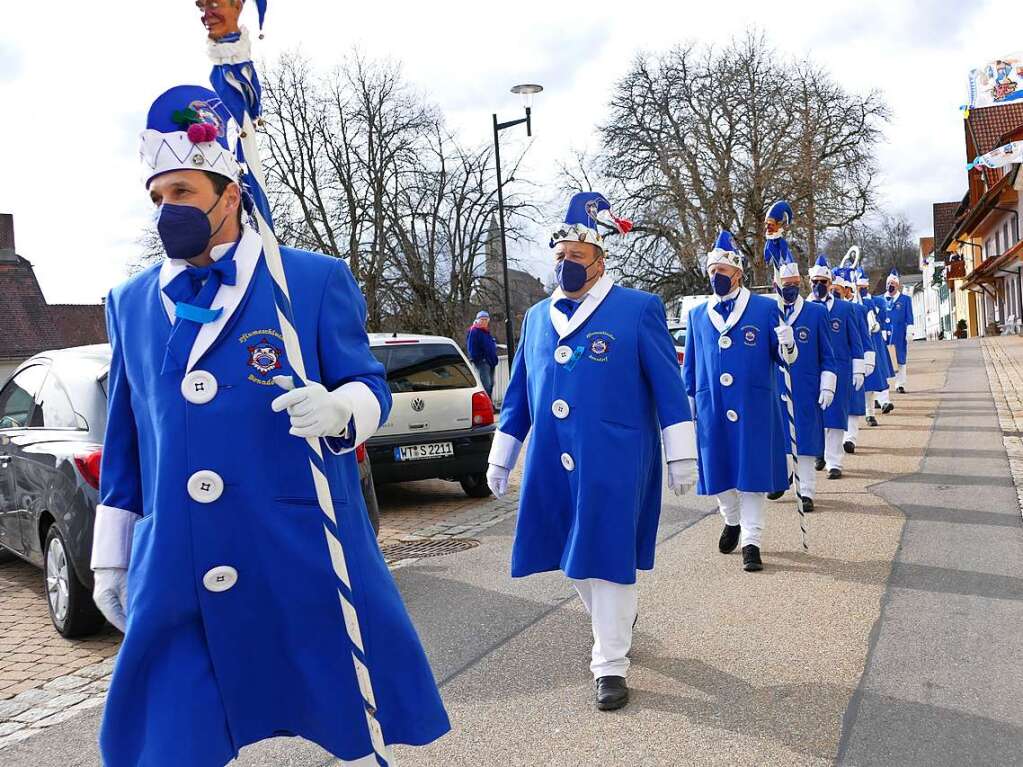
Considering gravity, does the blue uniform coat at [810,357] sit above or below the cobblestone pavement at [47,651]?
above

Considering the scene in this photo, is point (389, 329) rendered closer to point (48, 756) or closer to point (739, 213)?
point (739, 213)

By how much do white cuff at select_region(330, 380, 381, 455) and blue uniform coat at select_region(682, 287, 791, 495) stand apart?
461 cm

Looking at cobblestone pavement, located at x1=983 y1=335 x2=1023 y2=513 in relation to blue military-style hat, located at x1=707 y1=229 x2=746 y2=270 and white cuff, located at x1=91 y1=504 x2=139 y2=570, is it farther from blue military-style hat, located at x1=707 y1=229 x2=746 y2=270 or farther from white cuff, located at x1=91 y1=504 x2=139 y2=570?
white cuff, located at x1=91 y1=504 x2=139 y2=570

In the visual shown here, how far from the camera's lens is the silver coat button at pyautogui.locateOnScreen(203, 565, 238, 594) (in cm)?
254

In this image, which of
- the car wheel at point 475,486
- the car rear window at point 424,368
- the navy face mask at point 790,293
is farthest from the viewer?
the car wheel at point 475,486

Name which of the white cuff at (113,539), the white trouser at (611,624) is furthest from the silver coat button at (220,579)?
the white trouser at (611,624)

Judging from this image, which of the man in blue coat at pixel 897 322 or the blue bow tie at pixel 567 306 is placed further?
the man in blue coat at pixel 897 322

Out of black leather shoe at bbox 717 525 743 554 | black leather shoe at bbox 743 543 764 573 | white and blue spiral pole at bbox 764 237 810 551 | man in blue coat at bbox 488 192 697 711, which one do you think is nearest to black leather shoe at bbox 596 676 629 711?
man in blue coat at bbox 488 192 697 711

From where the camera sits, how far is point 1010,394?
59.7ft

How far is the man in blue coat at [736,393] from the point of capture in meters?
6.93

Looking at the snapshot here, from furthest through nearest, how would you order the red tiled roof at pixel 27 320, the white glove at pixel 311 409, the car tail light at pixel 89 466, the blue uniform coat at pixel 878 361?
the red tiled roof at pixel 27 320, the blue uniform coat at pixel 878 361, the car tail light at pixel 89 466, the white glove at pixel 311 409

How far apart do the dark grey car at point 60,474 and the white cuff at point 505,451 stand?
4.06ft

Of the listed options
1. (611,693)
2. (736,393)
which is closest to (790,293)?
(736,393)

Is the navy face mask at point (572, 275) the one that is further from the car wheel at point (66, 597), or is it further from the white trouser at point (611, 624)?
the car wheel at point (66, 597)
